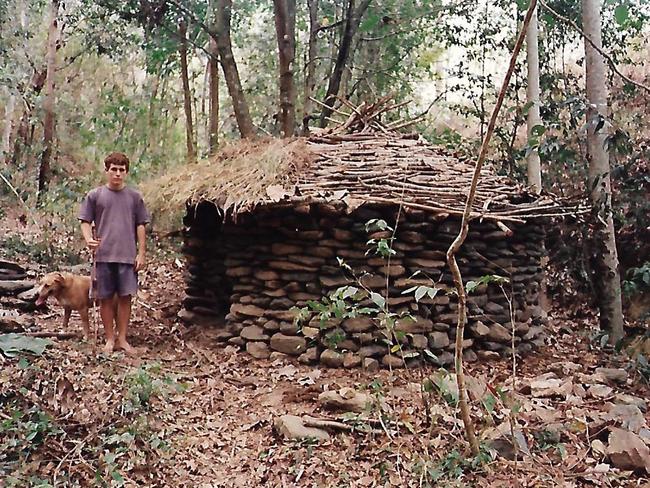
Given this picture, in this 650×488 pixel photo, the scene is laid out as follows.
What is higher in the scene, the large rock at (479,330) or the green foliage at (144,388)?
the green foliage at (144,388)

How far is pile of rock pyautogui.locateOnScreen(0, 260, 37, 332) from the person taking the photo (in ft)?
16.8

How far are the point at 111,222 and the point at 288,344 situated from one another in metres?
1.76

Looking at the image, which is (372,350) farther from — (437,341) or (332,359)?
(437,341)

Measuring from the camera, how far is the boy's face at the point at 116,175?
4.76 m

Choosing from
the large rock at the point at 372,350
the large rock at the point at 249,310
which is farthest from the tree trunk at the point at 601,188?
the large rock at the point at 249,310

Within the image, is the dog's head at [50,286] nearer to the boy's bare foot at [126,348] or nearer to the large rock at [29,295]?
the boy's bare foot at [126,348]

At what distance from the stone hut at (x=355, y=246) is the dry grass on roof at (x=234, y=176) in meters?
0.02

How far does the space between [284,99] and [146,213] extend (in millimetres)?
3591

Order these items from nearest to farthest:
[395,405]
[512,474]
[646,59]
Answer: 1. [512,474]
2. [395,405]
3. [646,59]

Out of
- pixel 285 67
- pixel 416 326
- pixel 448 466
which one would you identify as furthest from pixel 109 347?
pixel 285 67

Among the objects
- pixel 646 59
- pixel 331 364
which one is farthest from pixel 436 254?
pixel 646 59

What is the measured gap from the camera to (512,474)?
10.6 ft

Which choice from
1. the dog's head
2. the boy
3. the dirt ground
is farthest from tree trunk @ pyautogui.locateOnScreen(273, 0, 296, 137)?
the dirt ground

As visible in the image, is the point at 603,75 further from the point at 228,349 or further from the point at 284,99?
the point at 228,349
